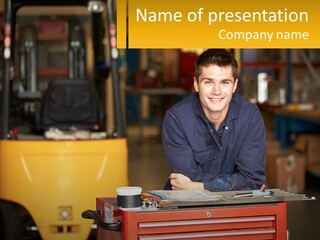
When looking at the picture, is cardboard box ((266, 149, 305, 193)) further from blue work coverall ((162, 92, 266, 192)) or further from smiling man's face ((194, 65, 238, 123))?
smiling man's face ((194, 65, 238, 123))

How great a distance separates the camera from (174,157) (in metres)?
4.14

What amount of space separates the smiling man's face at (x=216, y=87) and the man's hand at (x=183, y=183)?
0.37m

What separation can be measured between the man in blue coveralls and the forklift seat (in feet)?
9.41

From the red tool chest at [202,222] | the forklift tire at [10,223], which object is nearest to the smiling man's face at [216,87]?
the red tool chest at [202,222]

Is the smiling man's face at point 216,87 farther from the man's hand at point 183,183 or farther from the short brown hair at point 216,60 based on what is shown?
the man's hand at point 183,183

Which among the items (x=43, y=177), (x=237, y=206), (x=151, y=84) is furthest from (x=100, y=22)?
(x=151, y=84)

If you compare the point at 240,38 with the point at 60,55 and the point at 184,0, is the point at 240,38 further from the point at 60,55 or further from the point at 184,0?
the point at 60,55

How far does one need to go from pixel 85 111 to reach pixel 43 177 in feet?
4.09

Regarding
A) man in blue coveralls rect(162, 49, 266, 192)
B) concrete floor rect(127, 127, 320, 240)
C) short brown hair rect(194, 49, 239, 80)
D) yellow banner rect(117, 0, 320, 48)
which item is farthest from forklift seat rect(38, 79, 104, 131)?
yellow banner rect(117, 0, 320, 48)

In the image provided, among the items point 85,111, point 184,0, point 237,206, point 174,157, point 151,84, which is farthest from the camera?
point 151,84

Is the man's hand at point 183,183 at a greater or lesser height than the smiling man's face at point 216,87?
lesser

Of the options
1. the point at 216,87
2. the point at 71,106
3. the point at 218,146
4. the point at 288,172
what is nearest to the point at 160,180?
the point at 288,172

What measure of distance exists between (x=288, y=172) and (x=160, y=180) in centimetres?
169

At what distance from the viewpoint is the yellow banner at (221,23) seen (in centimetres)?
380
